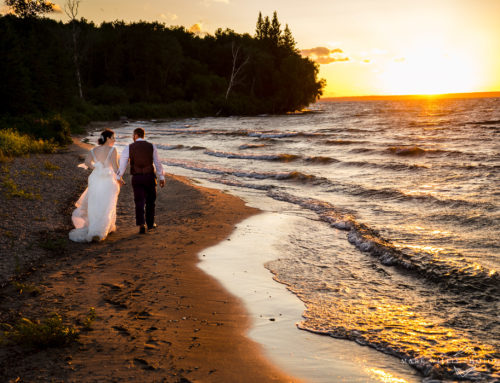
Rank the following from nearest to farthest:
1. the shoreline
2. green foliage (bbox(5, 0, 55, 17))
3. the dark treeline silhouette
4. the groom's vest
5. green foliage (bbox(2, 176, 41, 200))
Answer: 1. the shoreline
2. the groom's vest
3. green foliage (bbox(2, 176, 41, 200))
4. green foliage (bbox(5, 0, 55, 17))
5. the dark treeline silhouette

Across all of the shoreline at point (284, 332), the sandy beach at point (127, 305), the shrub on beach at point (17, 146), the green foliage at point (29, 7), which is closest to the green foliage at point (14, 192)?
the sandy beach at point (127, 305)

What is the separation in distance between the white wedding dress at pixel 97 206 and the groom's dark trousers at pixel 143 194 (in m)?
0.50

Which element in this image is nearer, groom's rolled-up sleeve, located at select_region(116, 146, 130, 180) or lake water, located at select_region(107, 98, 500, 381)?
lake water, located at select_region(107, 98, 500, 381)

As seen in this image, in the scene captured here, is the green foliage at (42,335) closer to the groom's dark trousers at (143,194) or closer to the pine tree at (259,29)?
the groom's dark trousers at (143,194)

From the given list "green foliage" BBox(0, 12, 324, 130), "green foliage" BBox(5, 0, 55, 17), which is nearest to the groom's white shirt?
"green foliage" BBox(0, 12, 324, 130)

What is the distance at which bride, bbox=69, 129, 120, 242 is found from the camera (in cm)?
743

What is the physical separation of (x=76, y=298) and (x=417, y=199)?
10.1m

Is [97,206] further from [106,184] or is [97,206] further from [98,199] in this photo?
[106,184]

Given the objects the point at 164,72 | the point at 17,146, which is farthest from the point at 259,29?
the point at 17,146

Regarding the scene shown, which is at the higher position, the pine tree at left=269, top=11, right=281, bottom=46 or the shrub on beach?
the pine tree at left=269, top=11, right=281, bottom=46

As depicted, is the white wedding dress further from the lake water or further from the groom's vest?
the lake water

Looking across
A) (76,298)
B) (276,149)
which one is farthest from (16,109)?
(76,298)

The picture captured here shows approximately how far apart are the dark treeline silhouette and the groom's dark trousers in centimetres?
3443

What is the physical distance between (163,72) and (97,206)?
→ 69.3 metres
